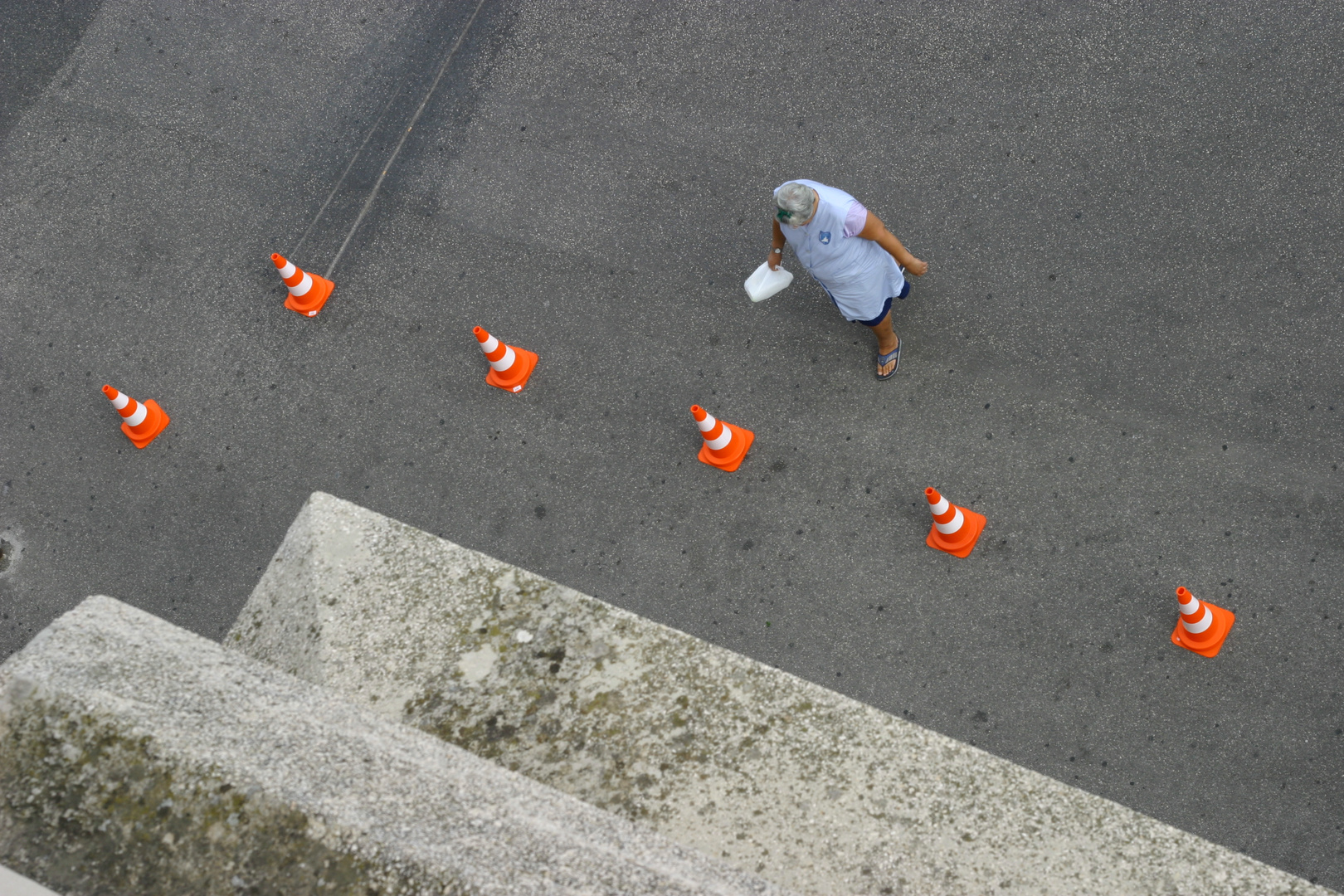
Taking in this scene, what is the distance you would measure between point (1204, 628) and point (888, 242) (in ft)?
8.42

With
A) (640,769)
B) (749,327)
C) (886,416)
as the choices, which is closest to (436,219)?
(749,327)

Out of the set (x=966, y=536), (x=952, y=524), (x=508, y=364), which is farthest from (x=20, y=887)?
(x=966, y=536)

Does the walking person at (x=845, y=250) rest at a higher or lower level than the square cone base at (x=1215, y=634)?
higher

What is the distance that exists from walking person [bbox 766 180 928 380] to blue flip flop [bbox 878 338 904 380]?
0.39 feet

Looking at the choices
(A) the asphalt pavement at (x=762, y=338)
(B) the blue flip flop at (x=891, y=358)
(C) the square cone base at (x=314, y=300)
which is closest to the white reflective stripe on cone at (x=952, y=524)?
(A) the asphalt pavement at (x=762, y=338)

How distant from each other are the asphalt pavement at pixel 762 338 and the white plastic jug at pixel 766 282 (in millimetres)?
409

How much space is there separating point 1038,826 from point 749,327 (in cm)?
307

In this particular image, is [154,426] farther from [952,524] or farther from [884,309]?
[952,524]

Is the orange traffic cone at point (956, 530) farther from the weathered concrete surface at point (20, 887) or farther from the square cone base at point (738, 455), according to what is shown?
the weathered concrete surface at point (20, 887)

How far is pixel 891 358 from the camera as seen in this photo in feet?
17.5

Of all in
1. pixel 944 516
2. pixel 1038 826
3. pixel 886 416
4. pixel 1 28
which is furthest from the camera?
pixel 1 28

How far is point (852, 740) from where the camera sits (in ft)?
15.5

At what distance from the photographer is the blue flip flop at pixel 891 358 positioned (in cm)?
531

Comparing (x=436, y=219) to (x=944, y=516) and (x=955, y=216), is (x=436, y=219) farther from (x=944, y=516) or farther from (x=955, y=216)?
(x=944, y=516)
